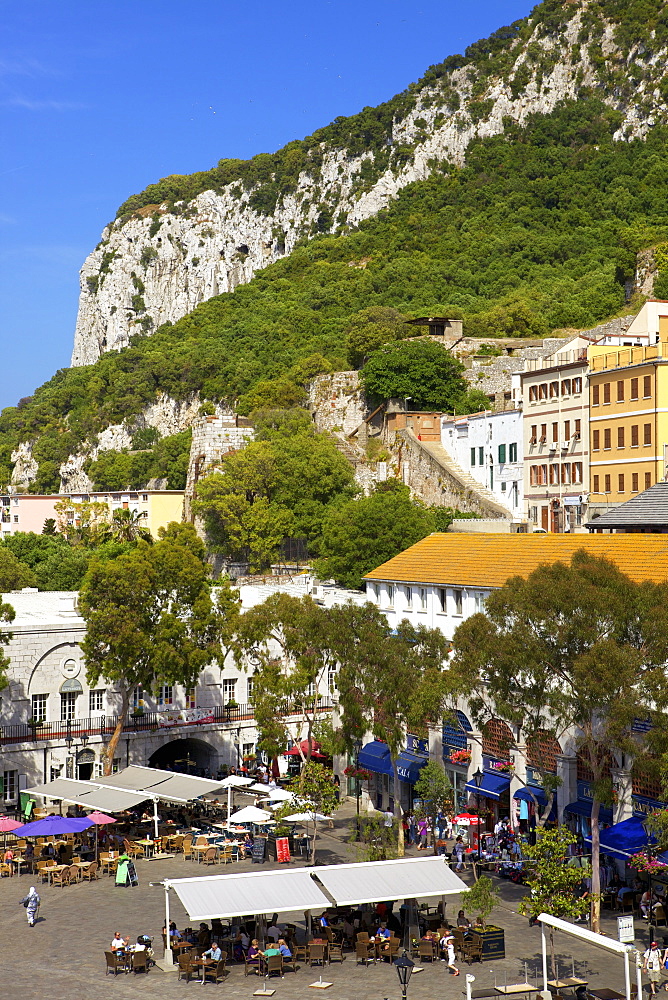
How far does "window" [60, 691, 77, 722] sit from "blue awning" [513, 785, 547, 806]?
58.7ft

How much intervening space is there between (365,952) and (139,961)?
16.3 feet

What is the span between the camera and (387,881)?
1005 inches

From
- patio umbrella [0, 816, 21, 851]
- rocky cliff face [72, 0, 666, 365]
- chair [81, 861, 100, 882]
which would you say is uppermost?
rocky cliff face [72, 0, 666, 365]

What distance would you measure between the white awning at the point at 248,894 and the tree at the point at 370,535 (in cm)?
3470

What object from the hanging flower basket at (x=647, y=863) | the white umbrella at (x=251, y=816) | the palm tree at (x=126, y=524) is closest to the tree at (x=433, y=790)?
the white umbrella at (x=251, y=816)

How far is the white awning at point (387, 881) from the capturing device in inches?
983

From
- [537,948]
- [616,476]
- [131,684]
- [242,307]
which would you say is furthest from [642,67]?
[537,948]

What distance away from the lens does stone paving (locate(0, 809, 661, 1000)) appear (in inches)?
926

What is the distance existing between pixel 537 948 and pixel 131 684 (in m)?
20.3

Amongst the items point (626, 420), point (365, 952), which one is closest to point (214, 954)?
point (365, 952)

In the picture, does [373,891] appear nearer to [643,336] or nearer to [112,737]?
[112,737]

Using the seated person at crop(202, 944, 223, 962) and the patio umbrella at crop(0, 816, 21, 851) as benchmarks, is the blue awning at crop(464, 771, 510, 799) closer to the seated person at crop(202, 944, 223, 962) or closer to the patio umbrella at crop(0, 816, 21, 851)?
the seated person at crop(202, 944, 223, 962)

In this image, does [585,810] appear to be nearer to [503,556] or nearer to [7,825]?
[503,556]

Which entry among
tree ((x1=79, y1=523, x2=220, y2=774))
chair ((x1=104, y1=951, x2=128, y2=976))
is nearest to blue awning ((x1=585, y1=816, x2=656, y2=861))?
chair ((x1=104, y1=951, x2=128, y2=976))
